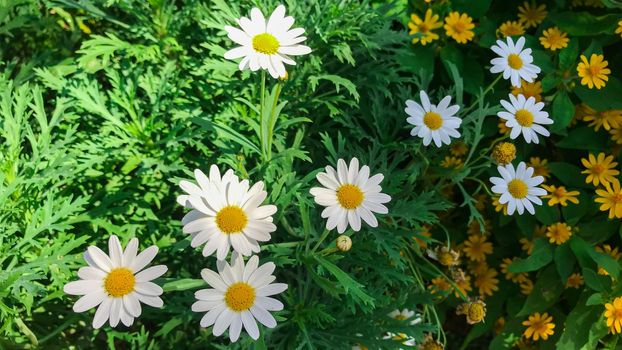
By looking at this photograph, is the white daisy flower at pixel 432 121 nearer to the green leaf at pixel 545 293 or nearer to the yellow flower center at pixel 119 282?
the green leaf at pixel 545 293

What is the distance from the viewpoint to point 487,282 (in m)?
2.18

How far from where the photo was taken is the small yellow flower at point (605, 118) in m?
1.96

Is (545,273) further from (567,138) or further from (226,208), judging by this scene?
(226,208)

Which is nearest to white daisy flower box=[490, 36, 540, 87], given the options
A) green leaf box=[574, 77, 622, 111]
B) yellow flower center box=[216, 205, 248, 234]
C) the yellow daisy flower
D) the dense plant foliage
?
the dense plant foliage

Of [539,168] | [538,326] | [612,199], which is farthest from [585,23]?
[538,326]

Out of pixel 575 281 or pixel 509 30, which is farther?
pixel 509 30

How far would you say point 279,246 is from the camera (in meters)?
1.61

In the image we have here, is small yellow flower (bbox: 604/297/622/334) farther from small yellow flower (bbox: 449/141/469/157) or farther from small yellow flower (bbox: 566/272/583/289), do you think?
A: small yellow flower (bbox: 449/141/469/157)

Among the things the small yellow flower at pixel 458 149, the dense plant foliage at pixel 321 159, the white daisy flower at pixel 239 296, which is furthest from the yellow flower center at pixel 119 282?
the small yellow flower at pixel 458 149

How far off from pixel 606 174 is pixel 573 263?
1.06ft

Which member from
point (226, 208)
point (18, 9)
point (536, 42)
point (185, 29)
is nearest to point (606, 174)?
point (536, 42)

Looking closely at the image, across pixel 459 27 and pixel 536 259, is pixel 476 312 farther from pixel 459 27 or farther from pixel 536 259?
pixel 459 27

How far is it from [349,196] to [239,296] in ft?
1.11

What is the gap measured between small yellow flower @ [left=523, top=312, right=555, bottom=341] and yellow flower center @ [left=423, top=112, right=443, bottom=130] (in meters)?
0.82
